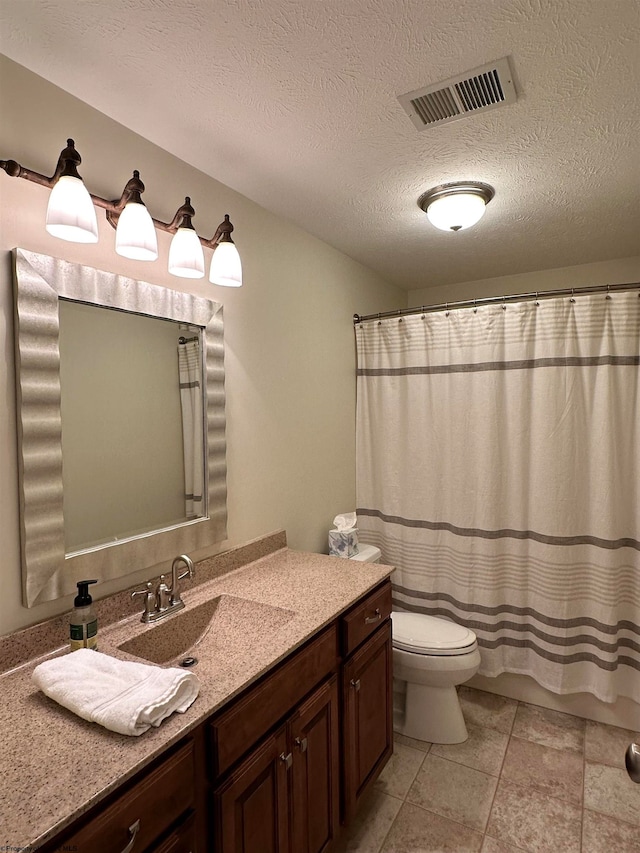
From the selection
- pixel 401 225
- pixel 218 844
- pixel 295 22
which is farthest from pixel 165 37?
pixel 218 844

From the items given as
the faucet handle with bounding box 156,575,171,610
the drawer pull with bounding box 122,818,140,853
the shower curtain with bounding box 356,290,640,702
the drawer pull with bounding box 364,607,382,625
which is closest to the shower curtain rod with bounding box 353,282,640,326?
the shower curtain with bounding box 356,290,640,702

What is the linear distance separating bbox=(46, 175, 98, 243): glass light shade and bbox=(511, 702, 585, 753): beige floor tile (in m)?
2.66

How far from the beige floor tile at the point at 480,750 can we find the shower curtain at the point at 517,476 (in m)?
0.34

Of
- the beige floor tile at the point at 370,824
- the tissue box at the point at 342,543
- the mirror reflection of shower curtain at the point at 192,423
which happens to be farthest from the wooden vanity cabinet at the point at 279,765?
the mirror reflection of shower curtain at the point at 192,423

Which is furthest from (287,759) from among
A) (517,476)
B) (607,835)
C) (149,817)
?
(517,476)

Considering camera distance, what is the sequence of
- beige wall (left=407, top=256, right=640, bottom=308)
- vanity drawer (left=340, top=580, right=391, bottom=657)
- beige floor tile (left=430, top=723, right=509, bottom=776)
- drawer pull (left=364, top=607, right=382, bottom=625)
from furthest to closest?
beige wall (left=407, top=256, right=640, bottom=308) < beige floor tile (left=430, top=723, right=509, bottom=776) < drawer pull (left=364, top=607, right=382, bottom=625) < vanity drawer (left=340, top=580, right=391, bottom=657)

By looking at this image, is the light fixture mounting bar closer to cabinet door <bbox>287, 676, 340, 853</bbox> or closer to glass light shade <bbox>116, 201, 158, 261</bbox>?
glass light shade <bbox>116, 201, 158, 261</bbox>

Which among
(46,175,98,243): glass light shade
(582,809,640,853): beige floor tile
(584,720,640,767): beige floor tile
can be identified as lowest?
(584,720,640,767): beige floor tile

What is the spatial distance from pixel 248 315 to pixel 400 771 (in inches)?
79.6

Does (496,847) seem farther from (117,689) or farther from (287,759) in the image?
(117,689)

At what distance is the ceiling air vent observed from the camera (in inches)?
51.4

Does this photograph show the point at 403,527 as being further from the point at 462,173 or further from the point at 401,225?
the point at 462,173

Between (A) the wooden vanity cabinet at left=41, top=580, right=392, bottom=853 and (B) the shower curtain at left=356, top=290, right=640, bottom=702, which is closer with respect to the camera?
(A) the wooden vanity cabinet at left=41, top=580, right=392, bottom=853

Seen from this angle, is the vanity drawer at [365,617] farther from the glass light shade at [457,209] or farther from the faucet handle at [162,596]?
the glass light shade at [457,209]
